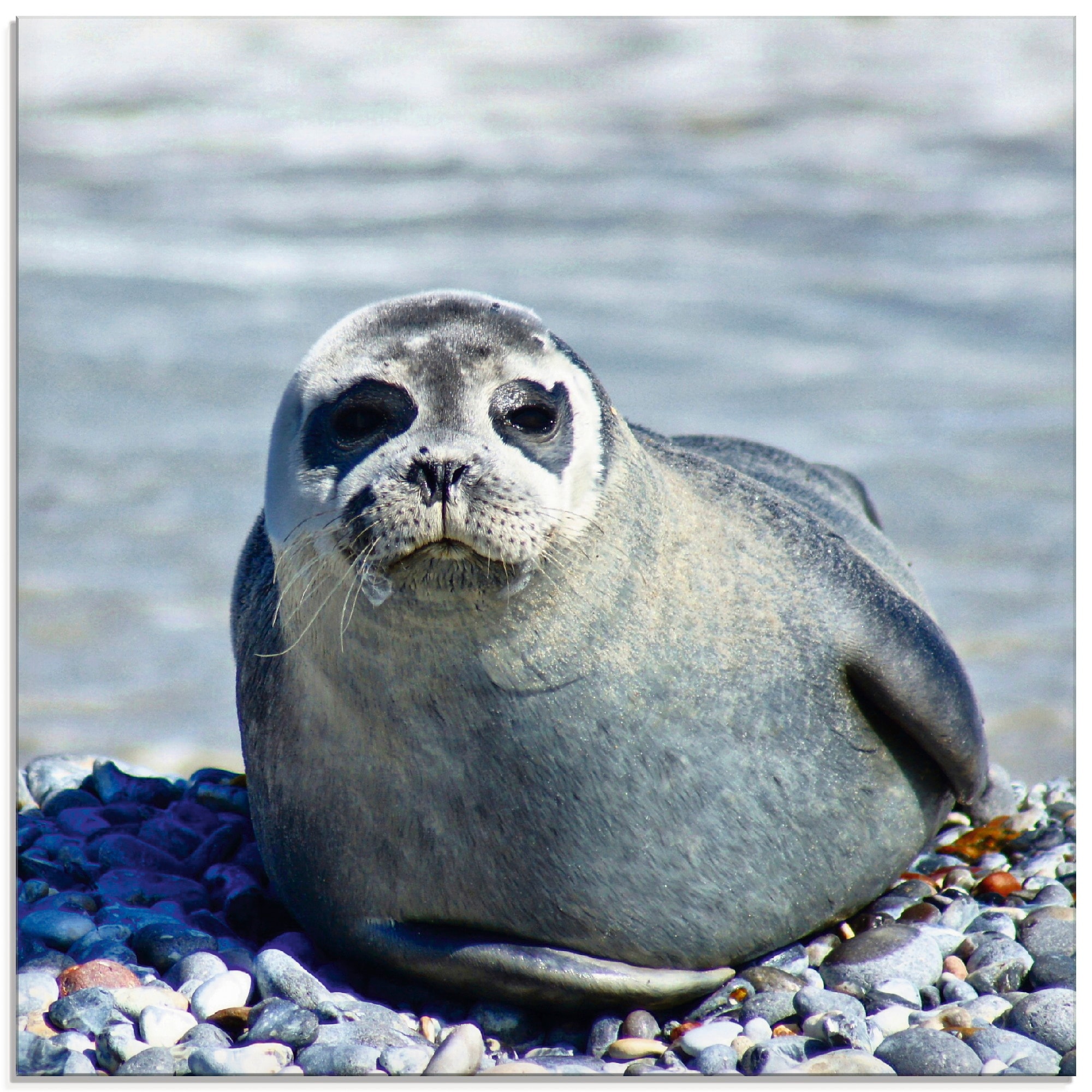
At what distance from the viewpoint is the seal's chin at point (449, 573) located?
3.03m

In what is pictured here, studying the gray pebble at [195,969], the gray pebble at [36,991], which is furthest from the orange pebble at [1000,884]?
the gray pebble at [36,991]

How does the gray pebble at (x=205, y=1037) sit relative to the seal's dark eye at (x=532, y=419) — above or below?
below

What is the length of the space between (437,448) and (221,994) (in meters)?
1.33

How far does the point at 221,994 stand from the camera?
334 cm

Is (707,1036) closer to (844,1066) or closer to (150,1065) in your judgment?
(844,1066)

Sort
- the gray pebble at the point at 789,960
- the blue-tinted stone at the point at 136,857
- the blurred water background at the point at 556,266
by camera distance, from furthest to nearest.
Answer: the blurred water background at the point at 556,266
the blue-tinted stone at the point at 136,857
the gray pebble at the point at 789,960

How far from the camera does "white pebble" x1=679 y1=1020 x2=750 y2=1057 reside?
324 cm

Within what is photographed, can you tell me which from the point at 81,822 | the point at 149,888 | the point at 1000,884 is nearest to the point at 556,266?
the point at 81,822

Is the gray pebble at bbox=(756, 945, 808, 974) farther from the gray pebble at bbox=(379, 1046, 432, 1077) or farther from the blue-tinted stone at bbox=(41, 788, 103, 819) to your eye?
the blue-tinted stone at bbox=(41, 788, 103, 819)

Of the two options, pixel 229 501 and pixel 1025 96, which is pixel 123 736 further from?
pixel 1025 96

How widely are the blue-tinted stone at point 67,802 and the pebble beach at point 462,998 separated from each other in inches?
12.1

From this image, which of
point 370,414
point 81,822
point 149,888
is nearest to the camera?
point 370,414

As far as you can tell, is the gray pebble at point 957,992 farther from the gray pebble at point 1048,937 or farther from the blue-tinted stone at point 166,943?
the blue-tinted stone at point 166,943

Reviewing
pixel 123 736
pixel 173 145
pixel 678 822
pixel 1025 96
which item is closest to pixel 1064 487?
pixel 1025 96
